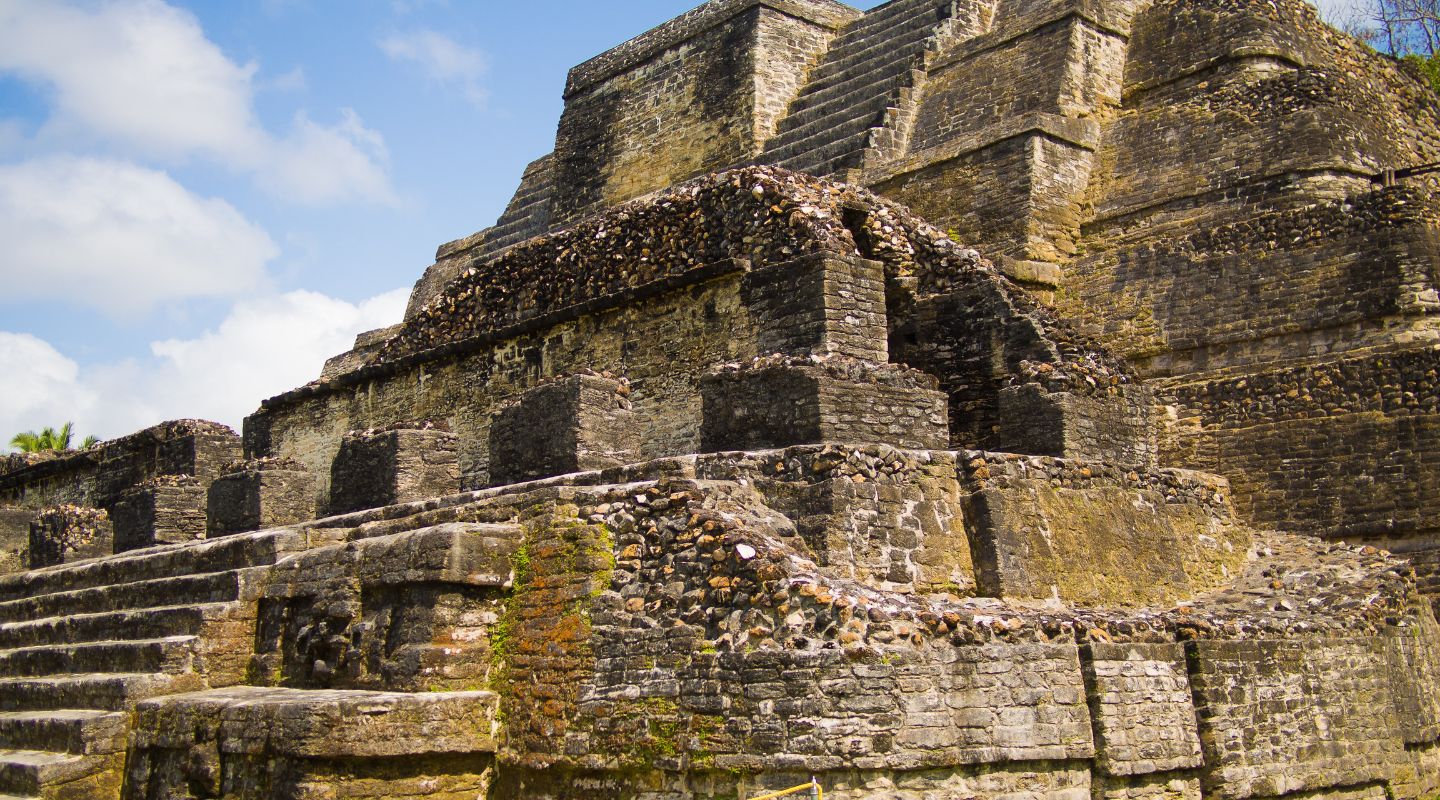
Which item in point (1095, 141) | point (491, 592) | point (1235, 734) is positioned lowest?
point (1235, 734)

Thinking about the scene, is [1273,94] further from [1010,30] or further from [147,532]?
[147,532]

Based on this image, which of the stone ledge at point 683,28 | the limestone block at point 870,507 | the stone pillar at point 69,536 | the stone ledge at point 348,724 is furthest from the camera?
the stone ledge at point 683,28

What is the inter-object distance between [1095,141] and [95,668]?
41.1 ft

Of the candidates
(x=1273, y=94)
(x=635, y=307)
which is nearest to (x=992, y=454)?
(x=635, y=307)

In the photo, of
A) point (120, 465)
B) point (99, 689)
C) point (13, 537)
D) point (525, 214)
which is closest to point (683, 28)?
point (525, 214)

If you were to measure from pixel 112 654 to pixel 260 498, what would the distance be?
4172mm

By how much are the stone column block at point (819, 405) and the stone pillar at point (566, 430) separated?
130 centimetres

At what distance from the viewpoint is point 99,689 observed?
10195 millimetres

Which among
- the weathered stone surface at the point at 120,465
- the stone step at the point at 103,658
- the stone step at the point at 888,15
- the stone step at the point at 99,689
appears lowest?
the stone step at the point at 99,689

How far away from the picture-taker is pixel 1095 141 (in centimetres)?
1738

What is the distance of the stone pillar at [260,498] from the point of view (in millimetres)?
14820

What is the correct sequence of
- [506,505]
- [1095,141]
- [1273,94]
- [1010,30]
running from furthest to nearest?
[1010,30]
[1095,141]
[1273,94]
[506,505]

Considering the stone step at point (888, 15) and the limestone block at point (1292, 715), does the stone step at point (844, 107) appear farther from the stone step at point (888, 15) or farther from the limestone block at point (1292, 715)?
the limestone block at point (1292, 715)

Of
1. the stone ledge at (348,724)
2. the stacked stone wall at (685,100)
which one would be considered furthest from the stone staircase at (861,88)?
the stone ledge at (348,724)
